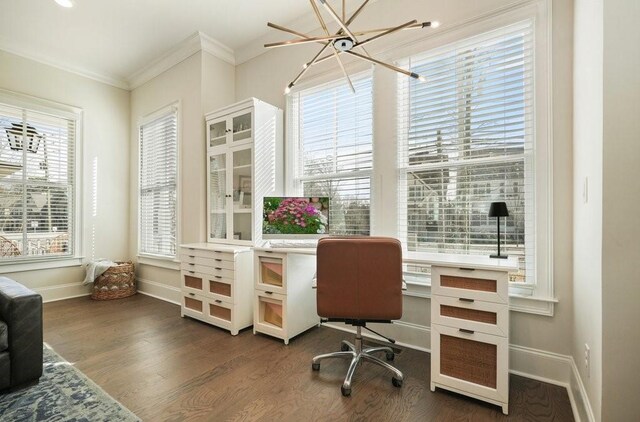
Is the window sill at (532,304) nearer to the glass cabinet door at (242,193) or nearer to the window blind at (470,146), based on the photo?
the window blind at (470,146)

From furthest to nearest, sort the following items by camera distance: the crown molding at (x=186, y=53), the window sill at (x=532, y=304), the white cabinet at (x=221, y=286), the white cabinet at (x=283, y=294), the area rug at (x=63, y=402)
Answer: the crown molding at (x=186, y=53), the white cabinet at (x=221, y=286), the white cabinet at (x=283, y=294), the window sill at (x=532, y=304), the area rug at (x=63, y=402)

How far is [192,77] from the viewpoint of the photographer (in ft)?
12.1

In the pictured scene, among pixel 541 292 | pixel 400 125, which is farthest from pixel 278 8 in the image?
pixel 541 292

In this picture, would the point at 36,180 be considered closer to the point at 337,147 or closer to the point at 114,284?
the point at 114,284

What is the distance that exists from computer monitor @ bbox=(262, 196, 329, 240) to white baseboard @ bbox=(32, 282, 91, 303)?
312 cm

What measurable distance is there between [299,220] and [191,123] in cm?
201

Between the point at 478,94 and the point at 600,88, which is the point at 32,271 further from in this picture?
the point at 600,88

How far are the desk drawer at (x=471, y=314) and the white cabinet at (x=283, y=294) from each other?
1173mm

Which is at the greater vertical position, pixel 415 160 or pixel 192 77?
pixel 192 77

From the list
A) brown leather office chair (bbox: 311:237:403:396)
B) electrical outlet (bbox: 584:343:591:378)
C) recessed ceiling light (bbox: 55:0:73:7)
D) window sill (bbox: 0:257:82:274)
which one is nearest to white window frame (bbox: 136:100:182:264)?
window sill (bbox: 0:257:82:274)

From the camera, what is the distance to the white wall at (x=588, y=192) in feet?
4.32

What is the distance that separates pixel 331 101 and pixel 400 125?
2.68ft

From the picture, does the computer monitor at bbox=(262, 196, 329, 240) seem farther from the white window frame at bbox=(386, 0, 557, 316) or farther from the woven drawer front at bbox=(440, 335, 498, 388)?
the white window frame at bbox=(386, 0, 557, 316)

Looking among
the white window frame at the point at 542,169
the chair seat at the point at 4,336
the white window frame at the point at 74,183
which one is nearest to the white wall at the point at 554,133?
the white window frame at the point at 542,169
